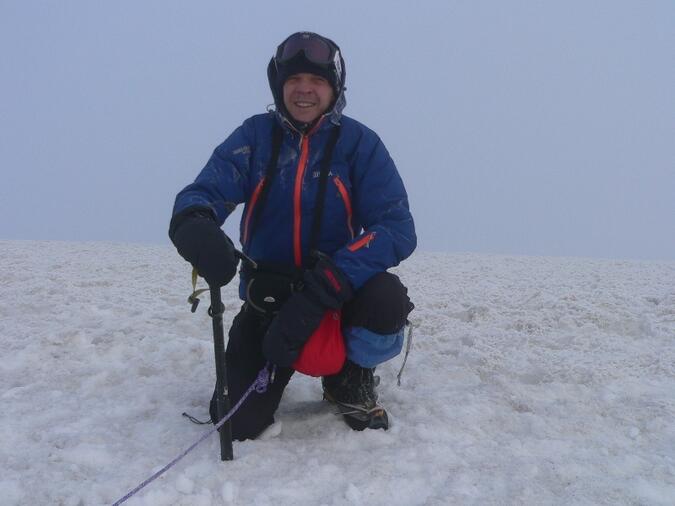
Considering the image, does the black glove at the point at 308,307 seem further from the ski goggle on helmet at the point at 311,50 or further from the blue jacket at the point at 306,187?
the ski goggle on helmet at the point at 311,50

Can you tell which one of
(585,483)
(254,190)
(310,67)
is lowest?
(585,483)

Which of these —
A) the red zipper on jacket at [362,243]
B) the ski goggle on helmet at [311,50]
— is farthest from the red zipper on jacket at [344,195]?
the ski goggle on helmet at [311,50]

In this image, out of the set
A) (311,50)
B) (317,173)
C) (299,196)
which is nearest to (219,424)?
(299,196)

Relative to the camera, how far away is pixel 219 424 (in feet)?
7.64

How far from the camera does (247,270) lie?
120 inches

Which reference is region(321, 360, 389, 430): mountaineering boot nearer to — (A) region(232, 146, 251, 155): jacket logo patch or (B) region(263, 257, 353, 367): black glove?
(B) region(263, 257, 353, 367): black glove

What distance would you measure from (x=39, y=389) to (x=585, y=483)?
257 cm

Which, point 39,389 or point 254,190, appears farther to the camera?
point 39,389

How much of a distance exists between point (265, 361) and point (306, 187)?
0.86 metres

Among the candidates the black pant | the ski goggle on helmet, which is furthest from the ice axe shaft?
the ski goggle on helmet

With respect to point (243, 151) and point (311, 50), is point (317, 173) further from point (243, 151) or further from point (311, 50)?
point (311, 50)

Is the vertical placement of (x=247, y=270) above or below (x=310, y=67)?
below

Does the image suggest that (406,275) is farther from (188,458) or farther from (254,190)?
(188,458)

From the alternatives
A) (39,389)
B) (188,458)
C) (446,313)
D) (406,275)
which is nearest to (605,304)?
(446,313)
